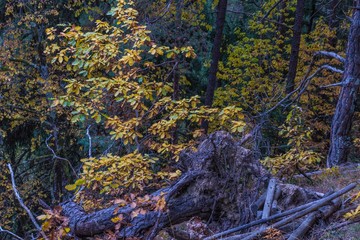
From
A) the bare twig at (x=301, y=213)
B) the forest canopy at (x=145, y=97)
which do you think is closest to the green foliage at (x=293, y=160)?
the forest canopy at (x=145, y=97)

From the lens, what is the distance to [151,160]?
5477mm

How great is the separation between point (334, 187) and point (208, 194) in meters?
2.47

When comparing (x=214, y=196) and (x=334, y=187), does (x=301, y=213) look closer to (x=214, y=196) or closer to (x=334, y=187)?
(x=214, y=196)

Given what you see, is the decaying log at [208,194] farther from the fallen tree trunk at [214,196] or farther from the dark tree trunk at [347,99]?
the dark tree trunk at [347,99]

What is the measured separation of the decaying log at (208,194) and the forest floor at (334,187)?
802mm

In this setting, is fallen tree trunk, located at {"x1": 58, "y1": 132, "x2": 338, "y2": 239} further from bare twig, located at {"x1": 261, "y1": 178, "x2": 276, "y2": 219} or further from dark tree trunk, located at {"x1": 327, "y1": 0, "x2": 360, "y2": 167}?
dark tree trunk, located at {"x1": 327, "y1": 0, "x2": 360, "y2": 167}

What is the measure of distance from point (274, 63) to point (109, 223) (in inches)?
550

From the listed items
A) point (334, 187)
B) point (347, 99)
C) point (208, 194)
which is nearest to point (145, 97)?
point (208, 194)

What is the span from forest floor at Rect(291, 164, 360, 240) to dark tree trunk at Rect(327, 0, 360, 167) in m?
0.82

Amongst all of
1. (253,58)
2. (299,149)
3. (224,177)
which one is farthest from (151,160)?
(253,58)

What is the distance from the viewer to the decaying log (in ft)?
15.6

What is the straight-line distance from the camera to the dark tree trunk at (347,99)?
8312 mm

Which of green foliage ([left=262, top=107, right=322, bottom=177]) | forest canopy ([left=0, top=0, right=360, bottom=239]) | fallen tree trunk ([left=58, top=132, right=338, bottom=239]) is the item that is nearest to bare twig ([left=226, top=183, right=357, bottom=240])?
fallen tree trunk ([left=58, top=132, right=338, bottom=239])

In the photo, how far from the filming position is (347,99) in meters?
8.53
